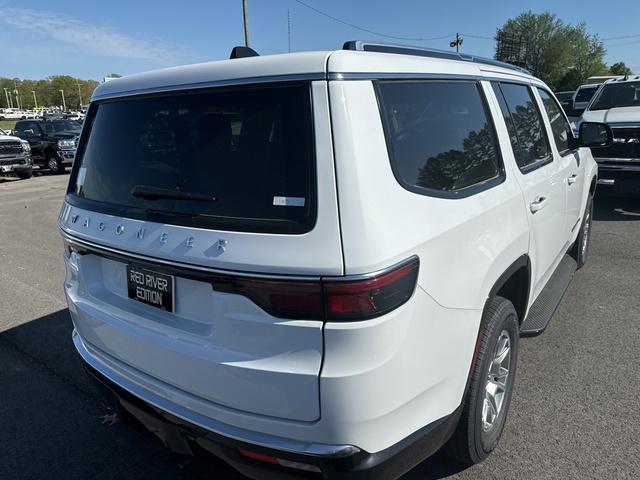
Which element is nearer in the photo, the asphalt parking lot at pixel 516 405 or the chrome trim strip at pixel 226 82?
the chrome trim strip at pixel 226 82

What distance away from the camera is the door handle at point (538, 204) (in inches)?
116

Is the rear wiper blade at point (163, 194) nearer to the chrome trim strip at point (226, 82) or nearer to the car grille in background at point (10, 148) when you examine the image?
the chrome trim strip at point (226, 82)

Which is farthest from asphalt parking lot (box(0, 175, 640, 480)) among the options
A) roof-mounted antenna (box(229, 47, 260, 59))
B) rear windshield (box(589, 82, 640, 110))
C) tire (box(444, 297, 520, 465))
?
rear windshield (box(589, 82, 640, 110))

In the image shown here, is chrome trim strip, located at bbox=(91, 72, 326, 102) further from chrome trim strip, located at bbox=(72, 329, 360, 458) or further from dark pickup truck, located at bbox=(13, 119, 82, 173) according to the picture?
dark pickup truck, located at bbox=(13, 119, 82, 173)

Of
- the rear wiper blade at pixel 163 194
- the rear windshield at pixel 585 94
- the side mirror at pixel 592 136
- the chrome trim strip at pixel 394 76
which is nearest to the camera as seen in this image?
the chrome trim strip at pixel 394 76

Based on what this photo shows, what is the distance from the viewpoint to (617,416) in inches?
116

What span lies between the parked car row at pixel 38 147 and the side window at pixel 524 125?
16571mm

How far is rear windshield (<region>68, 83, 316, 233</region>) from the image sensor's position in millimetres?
1764

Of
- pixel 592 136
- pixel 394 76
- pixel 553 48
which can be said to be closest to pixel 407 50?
pixel 394 76

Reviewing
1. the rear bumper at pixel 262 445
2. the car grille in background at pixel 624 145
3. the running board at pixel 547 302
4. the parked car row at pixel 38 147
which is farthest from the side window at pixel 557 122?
the parked car row at pixel 38 147

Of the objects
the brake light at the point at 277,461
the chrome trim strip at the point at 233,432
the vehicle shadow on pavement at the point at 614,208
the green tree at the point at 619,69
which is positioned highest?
A: the green tree at the point at 619,69

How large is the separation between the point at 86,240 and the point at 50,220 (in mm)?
8117

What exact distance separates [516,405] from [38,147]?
797 inches

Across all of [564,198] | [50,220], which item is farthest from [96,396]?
[50,220]
